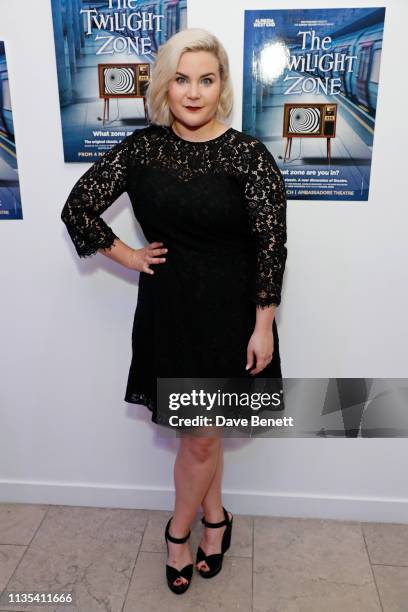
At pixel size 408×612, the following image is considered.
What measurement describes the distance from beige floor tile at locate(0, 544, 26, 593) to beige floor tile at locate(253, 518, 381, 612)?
83cm

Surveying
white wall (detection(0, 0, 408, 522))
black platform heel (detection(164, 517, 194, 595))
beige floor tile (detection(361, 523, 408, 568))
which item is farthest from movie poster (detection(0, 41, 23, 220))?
beige floor tile (detection(361, 523, 408, 568))

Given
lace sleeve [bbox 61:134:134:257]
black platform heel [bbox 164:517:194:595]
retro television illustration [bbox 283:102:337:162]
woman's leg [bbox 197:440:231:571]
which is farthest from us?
woman's leg [bbox 197:440:231:571]

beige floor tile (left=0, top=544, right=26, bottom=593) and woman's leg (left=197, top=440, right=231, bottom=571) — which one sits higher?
woman's leg (left=197, top=440, right=231, bottom=571)

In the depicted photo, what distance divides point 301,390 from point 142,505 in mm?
804

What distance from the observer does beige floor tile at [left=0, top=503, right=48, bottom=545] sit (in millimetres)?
2053

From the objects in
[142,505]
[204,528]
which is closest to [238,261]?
[204,528]

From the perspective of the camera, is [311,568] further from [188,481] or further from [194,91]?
[194,91]

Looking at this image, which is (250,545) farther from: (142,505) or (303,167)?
(303,167)

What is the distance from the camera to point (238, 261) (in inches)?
61.5

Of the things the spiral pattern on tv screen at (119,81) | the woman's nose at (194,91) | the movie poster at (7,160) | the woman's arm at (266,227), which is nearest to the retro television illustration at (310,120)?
the woman's arm at (266,227)

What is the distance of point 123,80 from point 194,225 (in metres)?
0.58

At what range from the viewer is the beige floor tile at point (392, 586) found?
5.76ft

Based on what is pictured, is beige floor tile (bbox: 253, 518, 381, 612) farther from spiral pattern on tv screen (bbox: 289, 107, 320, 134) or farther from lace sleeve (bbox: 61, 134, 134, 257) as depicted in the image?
spiral pattern on tv screen (bbox: 289, 107, 320, 134)

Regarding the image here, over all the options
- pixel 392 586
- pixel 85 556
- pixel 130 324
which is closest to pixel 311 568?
pixel 392 586
